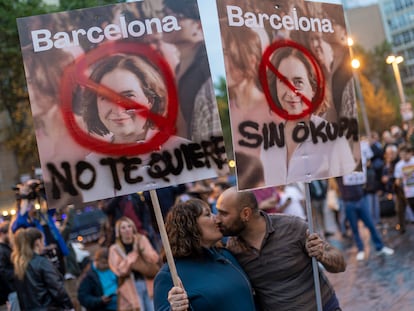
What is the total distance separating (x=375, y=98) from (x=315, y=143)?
46590mm

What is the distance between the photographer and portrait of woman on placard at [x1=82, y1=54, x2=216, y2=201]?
10.1 feet

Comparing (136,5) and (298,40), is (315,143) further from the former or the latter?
(136,5)

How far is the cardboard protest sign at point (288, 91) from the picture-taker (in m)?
3.31

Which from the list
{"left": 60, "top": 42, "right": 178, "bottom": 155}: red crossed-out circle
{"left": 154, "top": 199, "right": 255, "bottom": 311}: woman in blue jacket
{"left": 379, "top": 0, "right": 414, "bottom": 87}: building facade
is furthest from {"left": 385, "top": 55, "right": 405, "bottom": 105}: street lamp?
{"left": 379, "top": 0, "right": 414, "bottom": 87}: building facade

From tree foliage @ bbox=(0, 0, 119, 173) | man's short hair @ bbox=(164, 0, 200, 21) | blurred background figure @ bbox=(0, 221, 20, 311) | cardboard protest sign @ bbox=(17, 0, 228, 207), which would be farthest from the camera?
tree foliage @ bbox=(0, 0, 119, 173)

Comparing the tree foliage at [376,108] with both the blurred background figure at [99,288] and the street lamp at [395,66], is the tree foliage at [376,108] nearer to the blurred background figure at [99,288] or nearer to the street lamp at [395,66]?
the street lamp at [395,66]

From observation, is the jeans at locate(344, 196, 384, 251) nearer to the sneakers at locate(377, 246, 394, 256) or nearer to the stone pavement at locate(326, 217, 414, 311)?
the sneakers at locate(377, 246, 394, 256)

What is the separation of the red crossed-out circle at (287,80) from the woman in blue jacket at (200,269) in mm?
706

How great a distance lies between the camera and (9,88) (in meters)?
22.9

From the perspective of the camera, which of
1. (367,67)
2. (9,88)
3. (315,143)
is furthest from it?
(367,67)

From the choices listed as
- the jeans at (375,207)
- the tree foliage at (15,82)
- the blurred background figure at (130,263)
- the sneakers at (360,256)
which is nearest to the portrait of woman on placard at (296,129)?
the blurred background figure at (130,263)

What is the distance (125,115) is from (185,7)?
634 millimetres

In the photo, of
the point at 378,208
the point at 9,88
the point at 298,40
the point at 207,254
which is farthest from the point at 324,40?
the point at 9,88

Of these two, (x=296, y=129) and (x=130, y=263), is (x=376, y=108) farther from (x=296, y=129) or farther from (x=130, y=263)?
(x=296, y=129)
